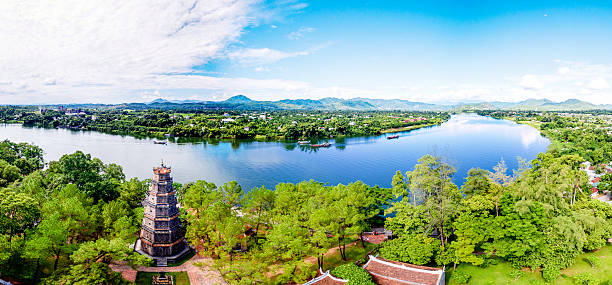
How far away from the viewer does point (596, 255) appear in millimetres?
18297

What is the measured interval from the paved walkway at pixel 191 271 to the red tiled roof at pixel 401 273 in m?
8.48

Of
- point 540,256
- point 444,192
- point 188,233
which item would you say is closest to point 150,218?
point 188,233

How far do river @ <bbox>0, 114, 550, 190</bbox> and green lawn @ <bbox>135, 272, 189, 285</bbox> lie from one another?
1998cm

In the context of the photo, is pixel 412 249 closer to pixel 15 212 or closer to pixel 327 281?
pixel 327 281

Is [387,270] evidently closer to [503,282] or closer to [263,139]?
[503,282]

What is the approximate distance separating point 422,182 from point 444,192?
1556 mm

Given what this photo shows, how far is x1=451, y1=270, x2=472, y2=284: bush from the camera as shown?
54.7ft

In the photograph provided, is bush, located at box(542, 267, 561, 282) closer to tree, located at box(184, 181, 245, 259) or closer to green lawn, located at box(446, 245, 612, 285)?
green lawn, located at box(446, 245, 612, 285)

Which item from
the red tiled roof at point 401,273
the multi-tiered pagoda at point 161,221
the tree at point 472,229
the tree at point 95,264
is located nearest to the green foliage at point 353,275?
the red tiled roof at point 401,273

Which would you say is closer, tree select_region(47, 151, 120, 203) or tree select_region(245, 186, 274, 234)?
tree select_region(245, 186, 274, 234)

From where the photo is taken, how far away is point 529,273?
1717cm

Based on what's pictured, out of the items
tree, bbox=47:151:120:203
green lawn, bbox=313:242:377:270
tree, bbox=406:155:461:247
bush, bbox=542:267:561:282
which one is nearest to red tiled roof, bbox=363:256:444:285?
green lawn, bbox=313:242:377:270

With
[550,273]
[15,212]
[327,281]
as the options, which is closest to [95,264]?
[15,212]

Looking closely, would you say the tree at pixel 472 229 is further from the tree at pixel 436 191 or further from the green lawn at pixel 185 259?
the green lawn at pixel 185 259
